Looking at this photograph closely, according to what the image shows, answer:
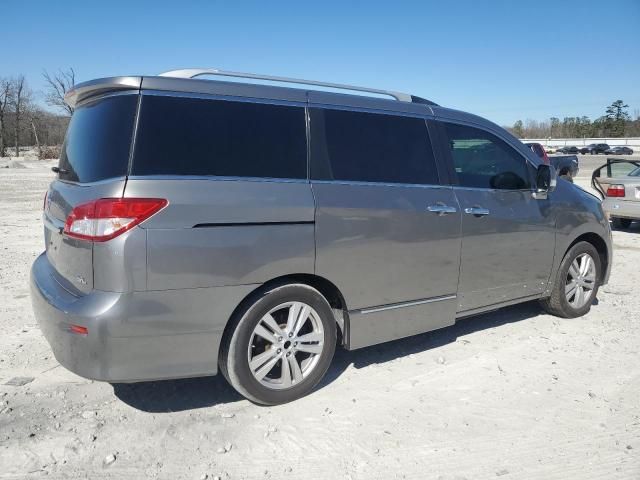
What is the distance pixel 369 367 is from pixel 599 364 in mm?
1866

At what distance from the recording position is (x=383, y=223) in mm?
3543

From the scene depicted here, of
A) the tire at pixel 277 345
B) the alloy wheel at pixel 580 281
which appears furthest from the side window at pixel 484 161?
the tire at pixel 277 345

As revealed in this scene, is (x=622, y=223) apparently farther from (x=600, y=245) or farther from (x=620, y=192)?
(x=600, y=245)

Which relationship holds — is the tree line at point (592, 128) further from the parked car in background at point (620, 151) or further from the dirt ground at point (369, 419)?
the dirt ground at point (369, 419)

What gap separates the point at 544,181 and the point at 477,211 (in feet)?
3.08

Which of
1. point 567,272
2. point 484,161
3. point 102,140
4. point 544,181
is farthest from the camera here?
point 567,272

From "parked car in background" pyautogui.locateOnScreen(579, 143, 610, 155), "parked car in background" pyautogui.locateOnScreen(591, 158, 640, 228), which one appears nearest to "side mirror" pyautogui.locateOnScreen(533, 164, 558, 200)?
"parked car in background" pyautogui.locateOnScreen(591, 158, 640, 228)

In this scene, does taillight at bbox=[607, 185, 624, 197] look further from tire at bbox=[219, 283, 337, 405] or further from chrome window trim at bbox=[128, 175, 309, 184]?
chrome window trim at bbox=[128, 175, 309, 184]

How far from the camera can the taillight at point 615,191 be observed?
10.2 m

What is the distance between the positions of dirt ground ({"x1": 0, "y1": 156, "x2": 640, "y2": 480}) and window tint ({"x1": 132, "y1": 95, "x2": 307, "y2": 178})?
A: 5.06 ft

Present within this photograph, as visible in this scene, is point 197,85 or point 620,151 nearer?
point 197,85

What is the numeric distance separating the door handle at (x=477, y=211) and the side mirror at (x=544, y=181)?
29.0 inches

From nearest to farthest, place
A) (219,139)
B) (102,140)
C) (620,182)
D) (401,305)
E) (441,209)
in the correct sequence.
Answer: (102,140), (219,139), (401,305), (441,209), (620,182)

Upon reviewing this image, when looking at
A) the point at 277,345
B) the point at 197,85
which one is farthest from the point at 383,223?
the point at 197,85
